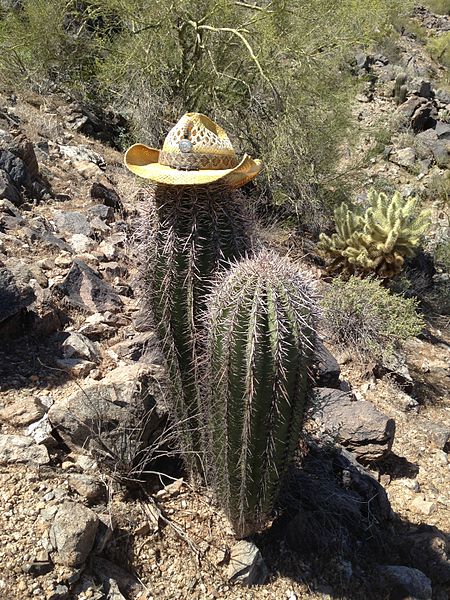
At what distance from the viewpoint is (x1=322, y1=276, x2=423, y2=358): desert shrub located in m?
5.32

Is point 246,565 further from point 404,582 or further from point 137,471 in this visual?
point 404,582

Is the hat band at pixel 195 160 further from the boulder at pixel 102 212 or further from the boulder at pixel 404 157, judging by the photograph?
the boulder at pixel 404 157

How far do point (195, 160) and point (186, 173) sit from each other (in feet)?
0.28

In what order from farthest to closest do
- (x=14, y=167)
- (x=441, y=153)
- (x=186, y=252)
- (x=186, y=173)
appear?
(x=441, y=153) → (x=14, y=167) → (x=186, y=252) → (x=186, y=173)

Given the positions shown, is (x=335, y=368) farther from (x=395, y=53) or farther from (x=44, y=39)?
(x=395, y=53)

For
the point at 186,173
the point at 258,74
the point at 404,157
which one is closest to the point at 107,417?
the point at 186,173

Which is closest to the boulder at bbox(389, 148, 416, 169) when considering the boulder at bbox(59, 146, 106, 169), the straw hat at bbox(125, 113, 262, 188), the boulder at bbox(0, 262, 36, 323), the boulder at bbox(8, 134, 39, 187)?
the boulder at bbox(59, 146, 106, 169)

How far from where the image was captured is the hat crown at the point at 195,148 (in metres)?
2.31

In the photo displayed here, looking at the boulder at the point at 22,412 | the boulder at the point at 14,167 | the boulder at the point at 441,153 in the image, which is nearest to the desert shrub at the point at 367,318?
the boulder at the point at 22,412

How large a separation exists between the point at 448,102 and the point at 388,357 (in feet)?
47.4

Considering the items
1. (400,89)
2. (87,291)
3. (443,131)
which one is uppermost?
(87,291)

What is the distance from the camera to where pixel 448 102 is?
1698 cm

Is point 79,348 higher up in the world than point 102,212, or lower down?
higher up

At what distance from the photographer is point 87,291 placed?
4184 mm
